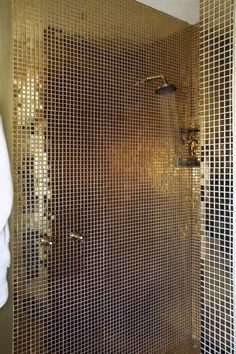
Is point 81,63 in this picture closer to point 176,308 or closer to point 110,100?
point 110,100

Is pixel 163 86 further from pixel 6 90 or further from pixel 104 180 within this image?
pixel 6 90

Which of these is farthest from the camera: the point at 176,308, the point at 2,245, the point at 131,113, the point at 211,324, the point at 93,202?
the point at 176,308

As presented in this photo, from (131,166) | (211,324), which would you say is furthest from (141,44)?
(211,324)

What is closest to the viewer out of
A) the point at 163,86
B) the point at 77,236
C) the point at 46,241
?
the point at 46,241

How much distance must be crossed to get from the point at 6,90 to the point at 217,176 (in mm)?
1186

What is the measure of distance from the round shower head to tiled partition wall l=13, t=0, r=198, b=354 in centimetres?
7

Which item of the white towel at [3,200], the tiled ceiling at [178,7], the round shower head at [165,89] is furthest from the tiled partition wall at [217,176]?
the tiled ceiling at [178,7]

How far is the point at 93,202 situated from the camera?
Answer: 6.04ft

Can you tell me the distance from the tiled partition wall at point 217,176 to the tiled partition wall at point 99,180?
95 centimetres

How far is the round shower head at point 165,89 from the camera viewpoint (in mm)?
1977

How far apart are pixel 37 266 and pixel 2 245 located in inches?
13.4

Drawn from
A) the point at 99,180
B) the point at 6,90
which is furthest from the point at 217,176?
the point at 6,90

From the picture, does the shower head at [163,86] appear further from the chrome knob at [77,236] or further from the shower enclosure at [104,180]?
the chrome knob at [77,236]

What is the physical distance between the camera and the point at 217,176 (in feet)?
3.02
